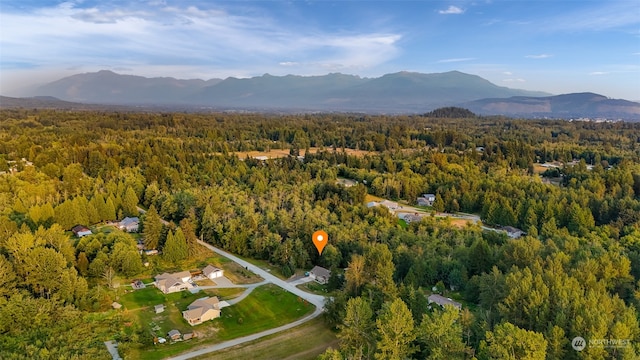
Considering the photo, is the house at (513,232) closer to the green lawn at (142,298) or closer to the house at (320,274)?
the house at (320,274)

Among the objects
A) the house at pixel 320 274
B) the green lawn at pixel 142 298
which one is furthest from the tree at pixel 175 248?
the house at pixel 320 274

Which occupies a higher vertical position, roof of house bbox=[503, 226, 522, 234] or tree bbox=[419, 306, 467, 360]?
tree bbox=[419, 306, 467, 360]

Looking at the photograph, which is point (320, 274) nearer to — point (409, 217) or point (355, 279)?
point (355, 279)

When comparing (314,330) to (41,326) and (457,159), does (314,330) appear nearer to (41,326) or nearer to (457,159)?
(41,326)

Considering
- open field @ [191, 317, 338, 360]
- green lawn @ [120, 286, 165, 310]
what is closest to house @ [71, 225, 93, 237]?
green lawn @ [120, 286, 165, 310]

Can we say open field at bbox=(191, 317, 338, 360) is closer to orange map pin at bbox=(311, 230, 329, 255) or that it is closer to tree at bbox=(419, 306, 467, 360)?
tree at bbox=(419, 306, 467, 360)

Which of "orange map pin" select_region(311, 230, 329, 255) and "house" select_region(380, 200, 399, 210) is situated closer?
"orange map pin" select_region(311, 230, 329, 255)

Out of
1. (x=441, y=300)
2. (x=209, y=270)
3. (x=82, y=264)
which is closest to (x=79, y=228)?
(x=82, y=264)

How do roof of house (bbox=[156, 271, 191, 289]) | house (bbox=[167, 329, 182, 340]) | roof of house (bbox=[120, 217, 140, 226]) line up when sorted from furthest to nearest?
roof of house (bbox=[120, 217, 140, 226]) → roof of house (bbox=[156, 271, 191, 289]) → house (bbox=[167, 329, 182, 340])
